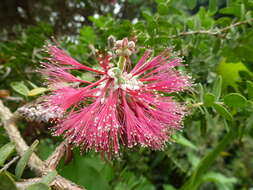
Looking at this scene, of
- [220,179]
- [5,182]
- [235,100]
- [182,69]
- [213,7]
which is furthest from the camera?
[220,179]

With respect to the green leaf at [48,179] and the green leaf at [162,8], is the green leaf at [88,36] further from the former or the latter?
the green leaf at [48,179]

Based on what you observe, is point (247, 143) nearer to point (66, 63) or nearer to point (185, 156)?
point (185, 156)

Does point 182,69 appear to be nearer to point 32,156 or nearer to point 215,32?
point 215,32

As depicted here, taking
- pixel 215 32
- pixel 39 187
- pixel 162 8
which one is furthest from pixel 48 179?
pixel 215 32

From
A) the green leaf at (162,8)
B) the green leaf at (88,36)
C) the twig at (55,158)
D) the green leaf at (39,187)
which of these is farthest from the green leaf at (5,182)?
the green leaf at (88,36)

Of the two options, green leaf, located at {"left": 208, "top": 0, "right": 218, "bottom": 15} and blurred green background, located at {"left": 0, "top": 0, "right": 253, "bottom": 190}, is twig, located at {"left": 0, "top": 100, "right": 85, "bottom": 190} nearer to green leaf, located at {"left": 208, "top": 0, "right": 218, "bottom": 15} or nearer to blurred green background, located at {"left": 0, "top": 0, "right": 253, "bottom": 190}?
blurred green background, located at {"left": 0, "top": 0, "right": 253, "bottom": 190}

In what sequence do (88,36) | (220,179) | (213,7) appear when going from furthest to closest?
1. (220,179)
2. (88,36)
3. (213,7)

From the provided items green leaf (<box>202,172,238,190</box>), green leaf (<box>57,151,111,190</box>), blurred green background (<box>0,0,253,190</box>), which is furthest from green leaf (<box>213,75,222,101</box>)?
green leaf (<box>202,172,238,190</box>)
